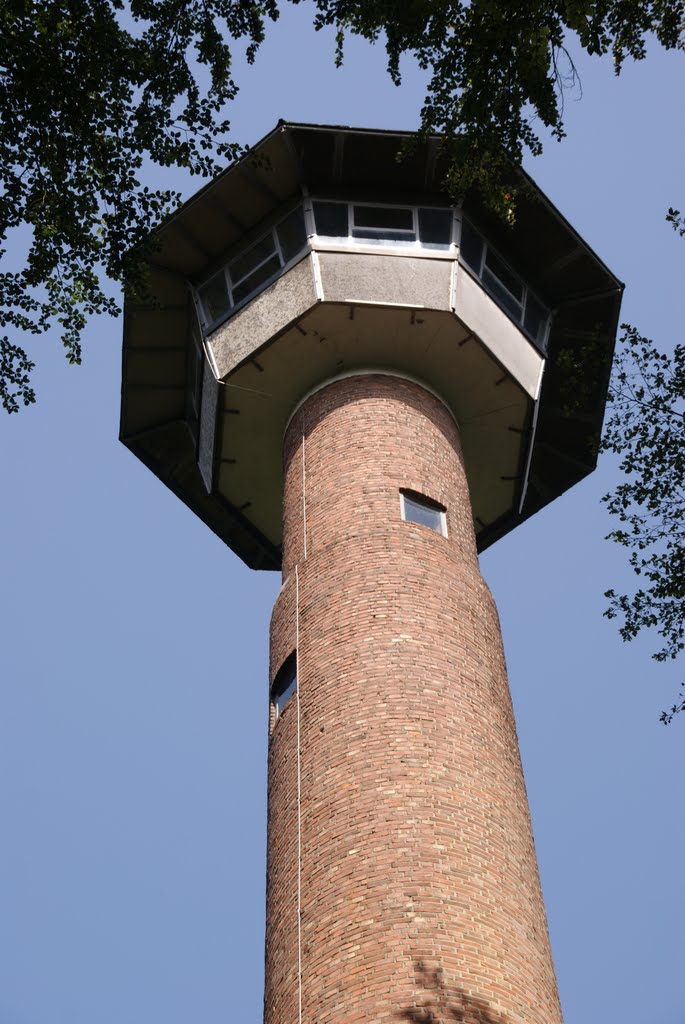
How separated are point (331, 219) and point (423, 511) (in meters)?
5.37

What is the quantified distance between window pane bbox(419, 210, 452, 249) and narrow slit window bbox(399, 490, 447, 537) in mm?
4556

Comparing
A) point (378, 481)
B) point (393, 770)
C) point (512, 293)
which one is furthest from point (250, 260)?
point (393, 770)

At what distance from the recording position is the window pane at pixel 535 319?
2047cm

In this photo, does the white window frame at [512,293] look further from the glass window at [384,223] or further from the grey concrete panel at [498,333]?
the glass window at [384,223]

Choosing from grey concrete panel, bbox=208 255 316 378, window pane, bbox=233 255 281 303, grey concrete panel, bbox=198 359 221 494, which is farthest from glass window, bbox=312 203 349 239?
grey concrete panel, bbox=198 359 221 494

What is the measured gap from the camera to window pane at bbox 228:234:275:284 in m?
20.0

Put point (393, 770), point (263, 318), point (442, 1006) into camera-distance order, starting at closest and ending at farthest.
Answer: point (442, 1006)
point (393, 770)
point (263, 318)

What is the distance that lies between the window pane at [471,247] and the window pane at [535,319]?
131 centimetres

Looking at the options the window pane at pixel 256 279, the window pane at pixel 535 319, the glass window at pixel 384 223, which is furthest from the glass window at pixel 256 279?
the window pane at pixel 535 319

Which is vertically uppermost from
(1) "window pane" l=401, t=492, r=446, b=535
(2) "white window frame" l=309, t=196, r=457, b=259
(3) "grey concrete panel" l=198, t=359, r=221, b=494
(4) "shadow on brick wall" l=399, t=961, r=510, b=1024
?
(2) "white window frame" l=309, t=196, r=457, b=259

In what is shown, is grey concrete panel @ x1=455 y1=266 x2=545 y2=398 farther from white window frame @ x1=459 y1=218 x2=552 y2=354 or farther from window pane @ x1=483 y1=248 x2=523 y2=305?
window pane @ x1=483 y1=248 x2=523 y2=305

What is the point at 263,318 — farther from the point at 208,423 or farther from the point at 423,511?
the point at 423,511

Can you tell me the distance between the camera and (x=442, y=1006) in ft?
34.2

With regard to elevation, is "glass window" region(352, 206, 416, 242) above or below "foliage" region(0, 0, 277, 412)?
above
